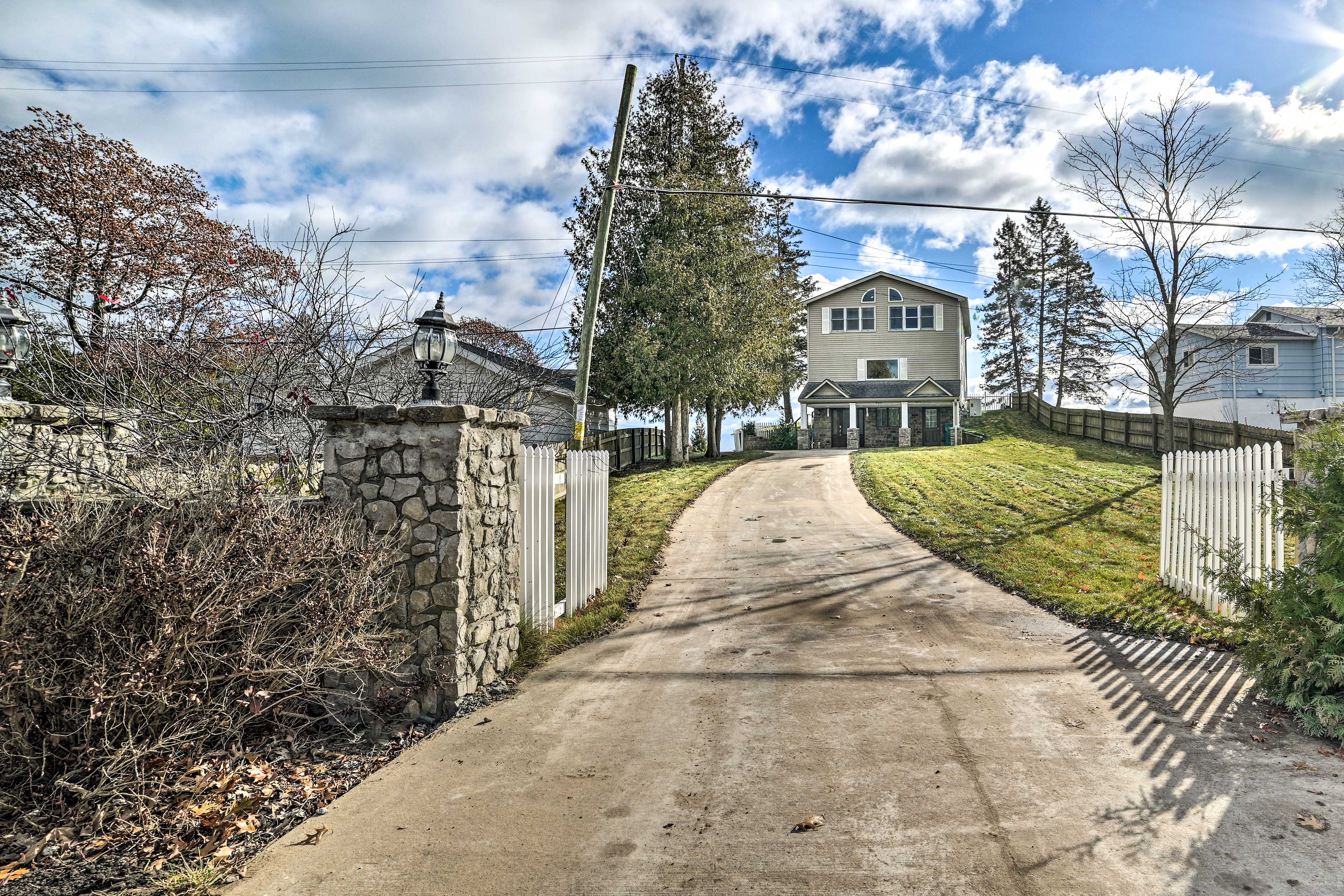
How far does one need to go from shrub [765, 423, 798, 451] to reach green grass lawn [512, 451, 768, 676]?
9276 millimetres

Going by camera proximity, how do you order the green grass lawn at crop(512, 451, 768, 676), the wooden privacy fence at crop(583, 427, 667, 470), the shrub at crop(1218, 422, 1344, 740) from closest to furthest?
the shrub at crop(1218, 422, 1344, 740) < the green grass lawn at crop(512, 451, 768, 676) < the wooden privacy fence at crop(583, 427, 667, 470)

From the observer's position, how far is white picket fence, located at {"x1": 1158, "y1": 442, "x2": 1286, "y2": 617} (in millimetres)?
5934

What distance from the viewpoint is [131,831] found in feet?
10.4

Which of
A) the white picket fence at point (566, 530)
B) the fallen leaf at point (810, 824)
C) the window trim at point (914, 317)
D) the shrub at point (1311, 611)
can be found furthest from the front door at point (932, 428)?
the fallen leaf at point (810, 824)

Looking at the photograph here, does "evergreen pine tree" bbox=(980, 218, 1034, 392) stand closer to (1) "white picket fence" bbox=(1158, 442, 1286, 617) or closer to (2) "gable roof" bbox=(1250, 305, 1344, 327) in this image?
(2) "gable roof" bbox=(1250, 305, 1344, 327)

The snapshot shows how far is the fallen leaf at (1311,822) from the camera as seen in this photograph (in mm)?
3201

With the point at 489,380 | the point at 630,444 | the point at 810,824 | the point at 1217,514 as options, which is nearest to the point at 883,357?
the point at 630,444

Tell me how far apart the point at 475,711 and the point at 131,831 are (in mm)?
2074

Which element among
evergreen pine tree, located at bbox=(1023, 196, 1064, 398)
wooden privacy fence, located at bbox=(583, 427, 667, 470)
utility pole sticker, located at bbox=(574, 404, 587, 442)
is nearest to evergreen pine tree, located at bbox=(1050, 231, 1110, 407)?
evergreen pine tree, located at bbox=(1023, 196, 1064, 398)

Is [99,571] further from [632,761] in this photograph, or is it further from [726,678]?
[726,678]

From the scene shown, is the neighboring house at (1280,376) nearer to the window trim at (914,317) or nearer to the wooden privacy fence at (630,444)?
the window trim at (914,317)

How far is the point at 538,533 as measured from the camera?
6.24 m

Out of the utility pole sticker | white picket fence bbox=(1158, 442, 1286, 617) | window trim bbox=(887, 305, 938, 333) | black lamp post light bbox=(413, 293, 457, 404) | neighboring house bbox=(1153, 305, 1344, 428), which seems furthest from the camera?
window trim bbox=(887, 305, 938, 333)

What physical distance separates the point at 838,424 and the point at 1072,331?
1974 centimetres
